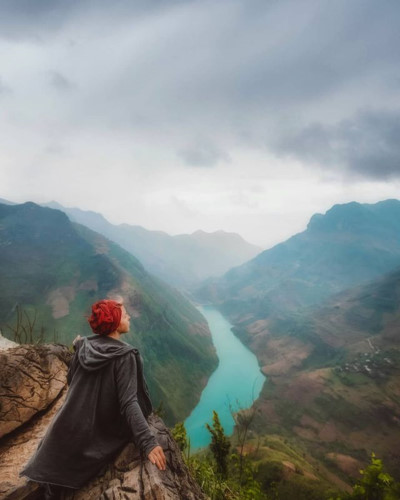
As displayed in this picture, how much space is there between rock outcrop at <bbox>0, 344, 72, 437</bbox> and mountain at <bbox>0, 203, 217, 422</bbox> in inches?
2333

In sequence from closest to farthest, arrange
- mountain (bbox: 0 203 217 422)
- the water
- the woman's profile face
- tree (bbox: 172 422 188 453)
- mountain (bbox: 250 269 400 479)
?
the woman's profile face, tree (bbox: 172 422 188 453), mountain (bbox: 250 269 400 479), the water, mountain (bbox: 0 203 217 422)

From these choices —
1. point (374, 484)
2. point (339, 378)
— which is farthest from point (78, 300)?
point (374, 484)

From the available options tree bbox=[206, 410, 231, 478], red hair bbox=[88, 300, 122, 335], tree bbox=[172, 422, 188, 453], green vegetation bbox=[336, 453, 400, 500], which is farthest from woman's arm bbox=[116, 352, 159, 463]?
tree bbox=[206, 410, 231, 478]

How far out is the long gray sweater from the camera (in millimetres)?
3178

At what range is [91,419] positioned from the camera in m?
3.26

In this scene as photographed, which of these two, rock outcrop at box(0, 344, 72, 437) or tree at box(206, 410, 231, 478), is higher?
rock outcrop at box(0, 344, 72, 437)

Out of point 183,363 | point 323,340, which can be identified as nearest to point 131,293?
point 183,363

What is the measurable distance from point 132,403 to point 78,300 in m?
93.4

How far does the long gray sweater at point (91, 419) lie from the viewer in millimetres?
3178

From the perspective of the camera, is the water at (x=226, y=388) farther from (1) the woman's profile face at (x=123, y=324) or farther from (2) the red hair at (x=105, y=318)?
(2) the red hair at (x=105, y=318)

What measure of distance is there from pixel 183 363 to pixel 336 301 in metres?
91.1

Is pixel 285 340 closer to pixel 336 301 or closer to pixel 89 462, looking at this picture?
pixel 336 301

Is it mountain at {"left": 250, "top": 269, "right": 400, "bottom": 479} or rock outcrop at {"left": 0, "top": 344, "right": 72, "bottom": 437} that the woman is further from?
mountain at {"left": 250, "top": 269, "right": 400, "bottom": 479}

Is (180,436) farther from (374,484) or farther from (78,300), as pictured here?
(78,300)
